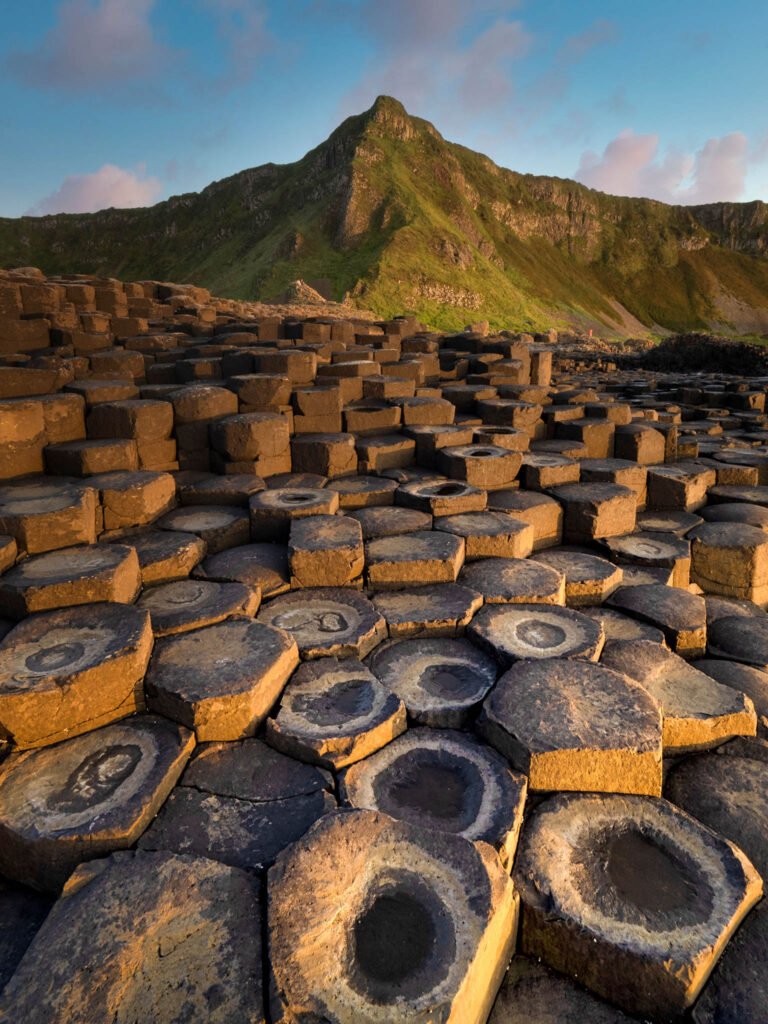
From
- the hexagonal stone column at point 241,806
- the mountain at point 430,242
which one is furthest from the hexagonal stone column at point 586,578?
the mountain at point 430,242

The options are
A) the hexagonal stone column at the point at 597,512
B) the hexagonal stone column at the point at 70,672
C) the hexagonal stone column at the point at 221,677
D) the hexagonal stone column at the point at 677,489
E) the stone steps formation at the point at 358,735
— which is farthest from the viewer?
the hexagonal stone column at the point at 677,489

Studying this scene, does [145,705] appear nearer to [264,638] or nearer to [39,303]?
[264,638]

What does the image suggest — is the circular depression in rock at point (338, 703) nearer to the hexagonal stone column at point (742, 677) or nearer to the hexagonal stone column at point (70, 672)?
the hexagonal stone column at point (70, 672)

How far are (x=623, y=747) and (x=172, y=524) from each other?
3.39 m

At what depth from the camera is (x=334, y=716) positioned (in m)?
2.49

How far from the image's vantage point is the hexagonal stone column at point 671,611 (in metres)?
3.46

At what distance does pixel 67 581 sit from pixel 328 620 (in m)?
1.36

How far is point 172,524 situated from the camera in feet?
14.2

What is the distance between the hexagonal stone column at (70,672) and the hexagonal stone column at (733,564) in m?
4.29

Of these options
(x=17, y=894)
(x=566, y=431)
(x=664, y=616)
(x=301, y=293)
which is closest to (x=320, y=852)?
(x=17, y=894)

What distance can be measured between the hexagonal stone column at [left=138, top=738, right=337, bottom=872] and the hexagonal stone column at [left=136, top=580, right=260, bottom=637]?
78 centimetres

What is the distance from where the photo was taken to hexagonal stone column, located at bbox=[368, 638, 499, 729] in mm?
2516

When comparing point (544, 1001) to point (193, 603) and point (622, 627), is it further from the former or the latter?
point (193, 603)

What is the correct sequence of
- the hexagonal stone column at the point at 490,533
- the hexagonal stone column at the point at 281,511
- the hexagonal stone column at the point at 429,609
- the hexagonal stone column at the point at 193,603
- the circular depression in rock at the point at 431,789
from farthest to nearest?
1. the hexagonal stone column at the point at 281,511
2. the hexagonal stone column at the point at 490,533
3. the hexagonal stone column at the point at 429,609
4. the hexagonal stone column at the point at 193,603
5. the circular depression in rock at the point at 431,789
